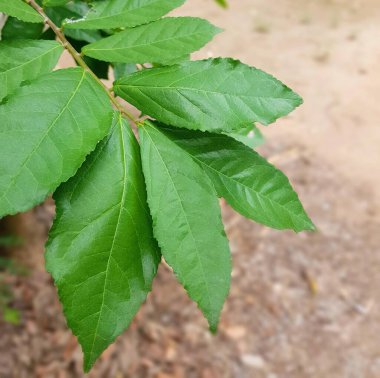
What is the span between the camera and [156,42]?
88cm

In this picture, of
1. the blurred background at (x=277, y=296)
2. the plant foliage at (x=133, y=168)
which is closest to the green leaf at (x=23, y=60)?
the plant foliage at (x=133, y=168)

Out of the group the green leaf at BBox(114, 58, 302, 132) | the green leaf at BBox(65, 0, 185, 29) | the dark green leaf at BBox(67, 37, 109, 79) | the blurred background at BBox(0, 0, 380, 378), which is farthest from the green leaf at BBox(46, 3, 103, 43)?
the blurred background at BBox(0, 0, 380, 378)

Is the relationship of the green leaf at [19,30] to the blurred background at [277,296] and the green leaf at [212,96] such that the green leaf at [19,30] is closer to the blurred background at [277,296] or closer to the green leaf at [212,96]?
the green leaf at [212,96]

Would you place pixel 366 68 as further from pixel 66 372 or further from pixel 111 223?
pixel 111 223

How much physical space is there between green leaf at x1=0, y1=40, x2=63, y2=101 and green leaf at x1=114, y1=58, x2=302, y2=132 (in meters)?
0.15

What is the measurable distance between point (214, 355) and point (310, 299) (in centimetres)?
87

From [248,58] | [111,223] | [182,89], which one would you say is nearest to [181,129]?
[182,89]

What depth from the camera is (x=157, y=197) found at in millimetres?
768

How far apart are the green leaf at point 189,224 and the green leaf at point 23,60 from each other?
218mm

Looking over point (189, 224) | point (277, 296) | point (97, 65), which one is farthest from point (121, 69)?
point (277, 296)

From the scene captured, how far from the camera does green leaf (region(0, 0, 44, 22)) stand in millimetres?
856

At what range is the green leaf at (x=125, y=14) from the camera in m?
0.91

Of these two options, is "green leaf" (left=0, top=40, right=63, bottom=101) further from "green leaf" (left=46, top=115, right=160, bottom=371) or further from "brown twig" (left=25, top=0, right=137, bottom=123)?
"green leaf" (left=46, top=115, right=160, bottom=371)

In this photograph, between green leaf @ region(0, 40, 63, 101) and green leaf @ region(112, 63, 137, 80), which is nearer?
green leaf @ region(0, 40, 63, 101)
